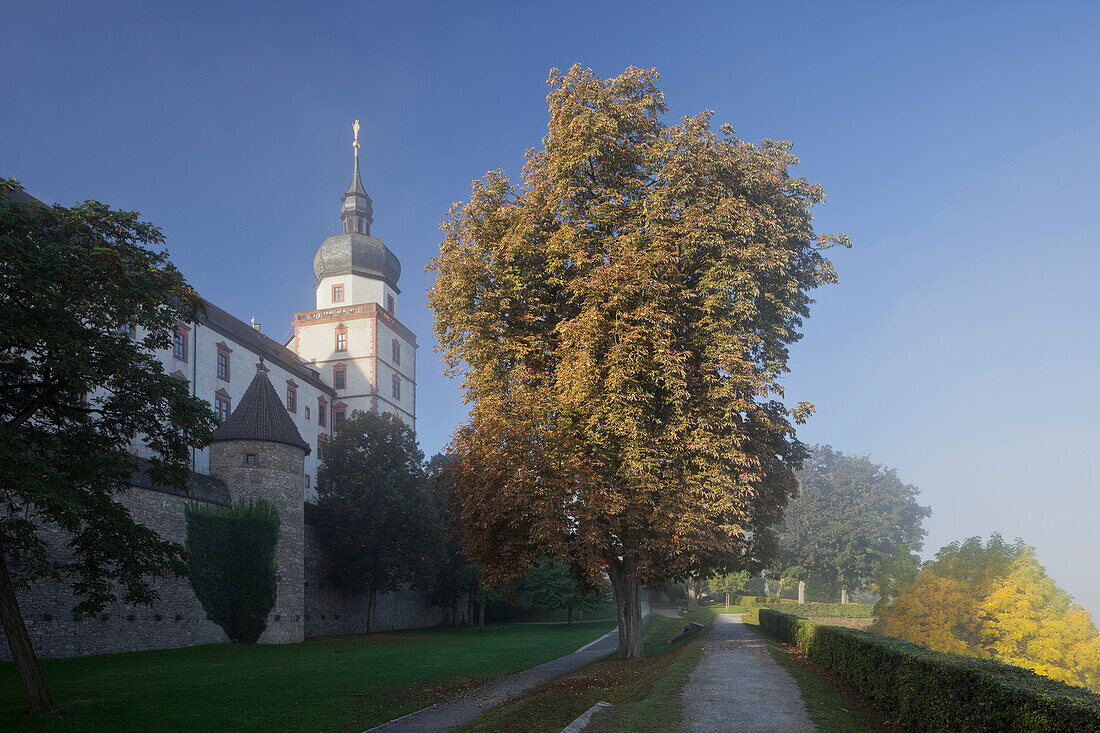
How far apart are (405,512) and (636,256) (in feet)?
92.8

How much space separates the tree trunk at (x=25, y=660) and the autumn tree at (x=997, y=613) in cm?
2553

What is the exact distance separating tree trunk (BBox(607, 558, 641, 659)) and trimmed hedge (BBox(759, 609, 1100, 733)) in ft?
21.1

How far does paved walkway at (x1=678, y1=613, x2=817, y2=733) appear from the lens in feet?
36.3

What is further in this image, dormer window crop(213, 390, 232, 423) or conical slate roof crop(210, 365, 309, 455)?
dormer window crop(213, 390, 232, 423)

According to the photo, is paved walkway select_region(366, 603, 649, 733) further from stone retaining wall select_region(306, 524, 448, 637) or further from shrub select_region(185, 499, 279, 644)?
stone retaining wall select_region(306, 524, 448, 637)

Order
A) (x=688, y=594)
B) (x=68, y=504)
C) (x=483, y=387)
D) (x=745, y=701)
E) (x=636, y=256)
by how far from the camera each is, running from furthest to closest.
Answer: (x=688, y=594) < (x=483, y=387) < (x=636, y=256) < (x=745, y=701) < (x=68, y=504)

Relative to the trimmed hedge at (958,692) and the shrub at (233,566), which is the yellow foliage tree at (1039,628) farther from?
the shrub at (233,566)

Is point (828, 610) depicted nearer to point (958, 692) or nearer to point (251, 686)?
point (251, 686)

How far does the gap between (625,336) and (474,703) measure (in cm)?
824

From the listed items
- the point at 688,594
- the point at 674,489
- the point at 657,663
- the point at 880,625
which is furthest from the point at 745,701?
the point at 688,594

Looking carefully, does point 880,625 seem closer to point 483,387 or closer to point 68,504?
point 483,387

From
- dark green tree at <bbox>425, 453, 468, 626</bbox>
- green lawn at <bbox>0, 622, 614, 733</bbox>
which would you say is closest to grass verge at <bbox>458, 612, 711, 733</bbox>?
green lawn at <bbox>0, 622, 614, 733</bbox>

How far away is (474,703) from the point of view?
15.7 meters

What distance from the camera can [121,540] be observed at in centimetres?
1477
